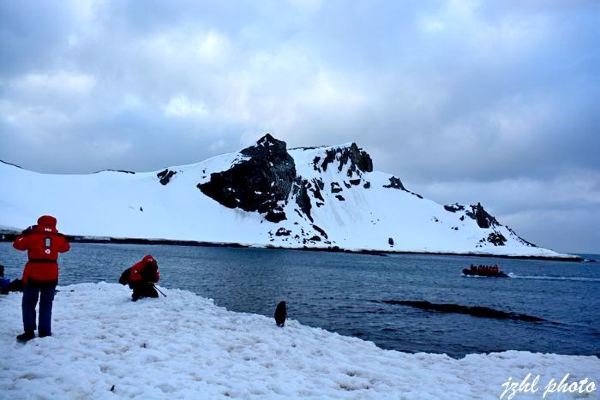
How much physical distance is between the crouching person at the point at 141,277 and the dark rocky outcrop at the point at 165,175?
168m

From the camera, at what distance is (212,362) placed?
504 inches

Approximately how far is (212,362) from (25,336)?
5.43 m

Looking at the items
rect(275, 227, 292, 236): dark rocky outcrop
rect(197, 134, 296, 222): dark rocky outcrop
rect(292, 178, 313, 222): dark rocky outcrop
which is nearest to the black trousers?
rect(275, 227, 292, 236): dark rocky outcrop

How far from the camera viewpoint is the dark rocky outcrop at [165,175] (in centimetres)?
18400

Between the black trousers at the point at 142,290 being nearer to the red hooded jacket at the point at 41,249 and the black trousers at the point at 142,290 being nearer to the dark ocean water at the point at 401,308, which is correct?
the red hooded jacket at the point at 41,249

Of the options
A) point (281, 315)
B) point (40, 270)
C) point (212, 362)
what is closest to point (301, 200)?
point (281, 315)

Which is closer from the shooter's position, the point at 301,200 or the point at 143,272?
the point at 143,272

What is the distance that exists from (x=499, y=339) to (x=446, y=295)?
81.6 feet

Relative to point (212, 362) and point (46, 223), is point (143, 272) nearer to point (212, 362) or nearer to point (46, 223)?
point (46, 223)

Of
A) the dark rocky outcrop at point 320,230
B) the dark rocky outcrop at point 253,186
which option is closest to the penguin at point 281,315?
the dark rocky outcrop at point 253,186

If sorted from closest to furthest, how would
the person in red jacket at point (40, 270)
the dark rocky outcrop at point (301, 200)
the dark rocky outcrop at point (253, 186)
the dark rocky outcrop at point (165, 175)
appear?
the person in red jacket at point (40, 270)
the dark rocky outcrop at point (253, 186)
the dark rocky outcrop at point (165, 175)
the dark rocky outcrop at point (301, 200)

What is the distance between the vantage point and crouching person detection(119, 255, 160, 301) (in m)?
21.6

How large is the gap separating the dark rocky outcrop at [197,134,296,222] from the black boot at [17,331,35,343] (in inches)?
6384

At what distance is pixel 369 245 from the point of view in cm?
19262
